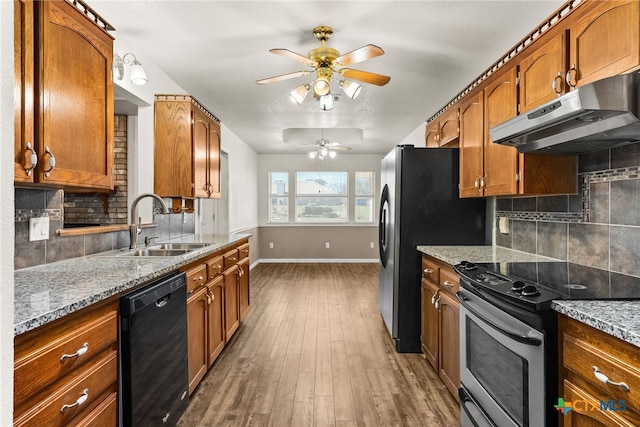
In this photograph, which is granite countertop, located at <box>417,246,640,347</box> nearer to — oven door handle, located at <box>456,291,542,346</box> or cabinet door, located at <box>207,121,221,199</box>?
oven door handle, located at <box>456,291,542,346</box>

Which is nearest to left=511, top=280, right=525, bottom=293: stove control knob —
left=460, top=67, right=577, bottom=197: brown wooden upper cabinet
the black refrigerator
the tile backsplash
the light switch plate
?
the tile backsplash

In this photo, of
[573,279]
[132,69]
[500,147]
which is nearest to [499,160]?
[500,147]

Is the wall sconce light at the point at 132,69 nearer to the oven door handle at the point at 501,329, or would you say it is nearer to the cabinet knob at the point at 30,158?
the cabinet knob at the point at 30,158

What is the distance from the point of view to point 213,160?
3.63 m

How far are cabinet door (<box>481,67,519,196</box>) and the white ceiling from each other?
17.1 inches

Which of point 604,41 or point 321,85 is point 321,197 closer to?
point 321,85

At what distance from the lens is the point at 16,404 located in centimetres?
89

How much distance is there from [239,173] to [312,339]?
12.4 ft

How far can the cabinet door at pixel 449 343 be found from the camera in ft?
7.00

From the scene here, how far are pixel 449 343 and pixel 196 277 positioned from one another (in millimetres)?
1648

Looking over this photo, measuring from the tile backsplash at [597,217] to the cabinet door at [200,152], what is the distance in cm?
264

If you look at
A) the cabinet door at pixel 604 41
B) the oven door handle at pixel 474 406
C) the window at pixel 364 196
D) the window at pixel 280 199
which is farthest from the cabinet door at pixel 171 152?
the window at pixel 364 196

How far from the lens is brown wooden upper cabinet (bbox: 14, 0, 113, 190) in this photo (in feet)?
4.22

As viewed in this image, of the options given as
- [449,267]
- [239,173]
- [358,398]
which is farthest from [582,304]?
[239,173]
